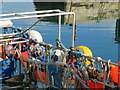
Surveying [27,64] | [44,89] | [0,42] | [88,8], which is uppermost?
[88,8]

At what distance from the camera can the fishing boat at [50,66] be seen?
7469mm

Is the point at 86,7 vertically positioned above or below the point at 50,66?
above

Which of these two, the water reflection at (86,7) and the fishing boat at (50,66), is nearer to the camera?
the fishing boat at (50,66)

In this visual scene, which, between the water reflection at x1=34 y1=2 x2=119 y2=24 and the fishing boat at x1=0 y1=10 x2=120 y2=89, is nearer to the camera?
the fishing boat at x1=0 y1=10 x2=120 y2=89

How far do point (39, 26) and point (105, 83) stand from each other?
17.4m

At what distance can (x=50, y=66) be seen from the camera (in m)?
8.30

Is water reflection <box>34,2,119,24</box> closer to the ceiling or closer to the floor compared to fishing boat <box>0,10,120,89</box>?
closer to the ceiling

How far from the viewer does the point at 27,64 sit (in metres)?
9.33

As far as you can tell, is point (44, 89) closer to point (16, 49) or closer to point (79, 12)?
point (16, 49)

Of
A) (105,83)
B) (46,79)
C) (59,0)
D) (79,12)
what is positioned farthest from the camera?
(59,0)

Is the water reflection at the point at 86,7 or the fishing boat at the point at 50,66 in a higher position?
the water reflection at the point at 86,7

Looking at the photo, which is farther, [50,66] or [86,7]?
[86,7]

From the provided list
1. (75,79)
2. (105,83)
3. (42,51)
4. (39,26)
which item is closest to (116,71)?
(105,83)

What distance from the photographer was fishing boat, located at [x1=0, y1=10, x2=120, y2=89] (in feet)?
24.5
